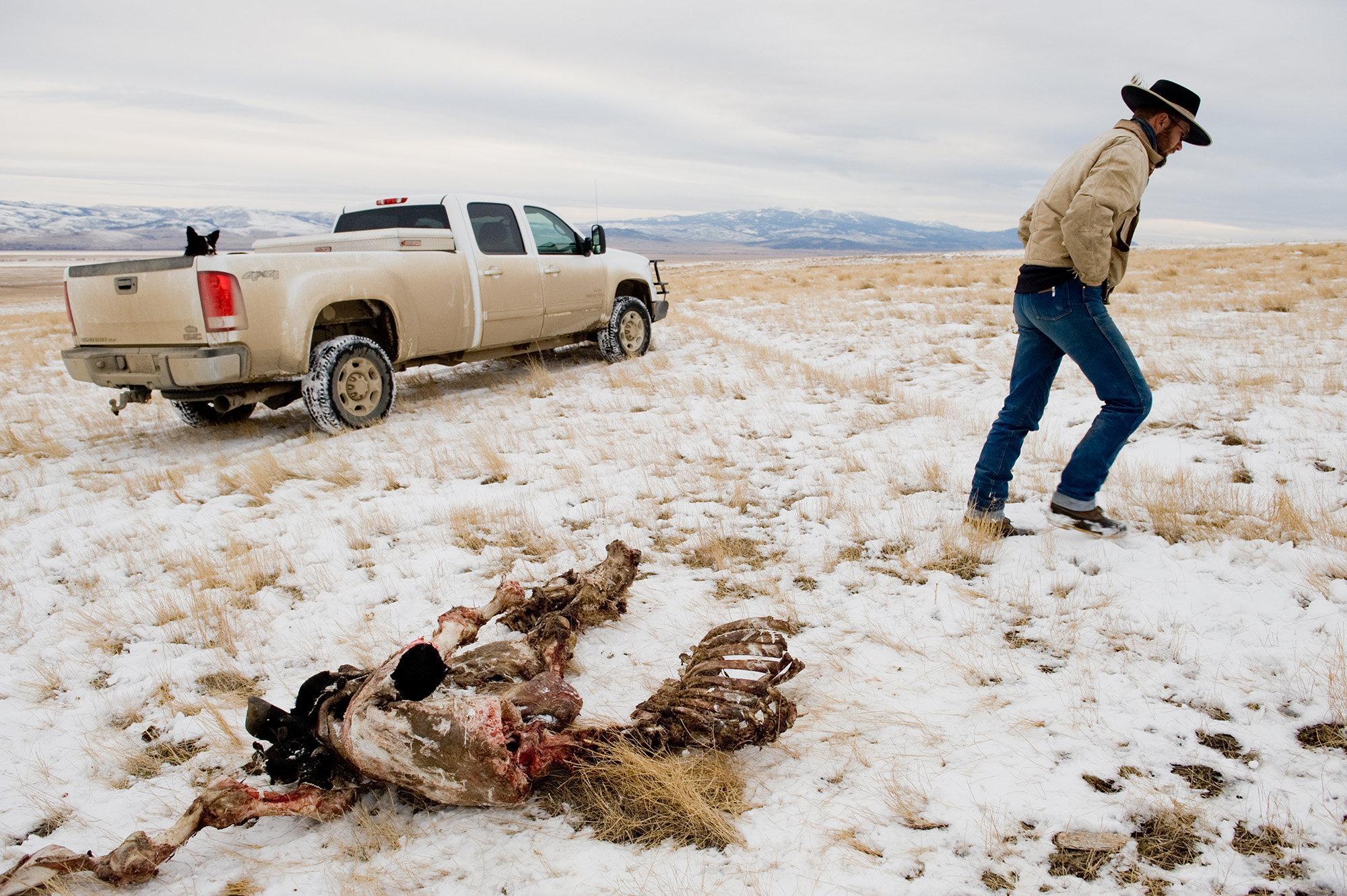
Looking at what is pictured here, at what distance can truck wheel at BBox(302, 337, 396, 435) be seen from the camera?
20.8 ft

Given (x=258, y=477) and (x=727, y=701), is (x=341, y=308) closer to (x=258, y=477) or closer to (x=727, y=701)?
(x=258, y=477)

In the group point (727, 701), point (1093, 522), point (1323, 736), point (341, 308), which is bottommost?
point (1323, 736)

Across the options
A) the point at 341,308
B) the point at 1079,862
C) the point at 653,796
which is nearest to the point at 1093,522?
the point at 1079,862

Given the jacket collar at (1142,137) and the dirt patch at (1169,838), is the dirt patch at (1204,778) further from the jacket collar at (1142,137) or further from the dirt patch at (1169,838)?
the jacket collar at (1142,137)

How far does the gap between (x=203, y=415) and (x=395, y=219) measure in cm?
274

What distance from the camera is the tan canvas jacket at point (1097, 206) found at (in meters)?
3.30

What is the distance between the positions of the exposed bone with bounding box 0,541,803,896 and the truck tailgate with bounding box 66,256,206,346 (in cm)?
439

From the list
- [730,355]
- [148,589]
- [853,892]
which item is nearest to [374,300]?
[148,589]

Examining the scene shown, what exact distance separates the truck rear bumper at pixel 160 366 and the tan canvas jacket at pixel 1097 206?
18.4 feet

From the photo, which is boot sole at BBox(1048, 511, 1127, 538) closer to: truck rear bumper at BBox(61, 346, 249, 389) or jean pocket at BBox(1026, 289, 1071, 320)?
jean pocket at BBox(1026, 289, 1071, 320)

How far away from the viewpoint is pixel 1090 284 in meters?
3.44

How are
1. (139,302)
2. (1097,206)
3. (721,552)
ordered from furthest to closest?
(139,302) < (721,552) < (1097,206)

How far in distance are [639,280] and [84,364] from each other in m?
6.15

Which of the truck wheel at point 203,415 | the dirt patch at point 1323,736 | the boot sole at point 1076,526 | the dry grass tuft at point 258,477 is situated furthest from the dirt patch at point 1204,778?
the truck wheel at point 203,415
